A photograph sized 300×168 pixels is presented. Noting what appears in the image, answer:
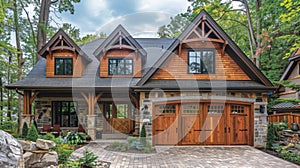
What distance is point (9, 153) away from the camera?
4.61m

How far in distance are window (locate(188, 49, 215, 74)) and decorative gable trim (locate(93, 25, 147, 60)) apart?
312 centimetres

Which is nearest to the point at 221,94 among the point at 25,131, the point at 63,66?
the point at 63,66

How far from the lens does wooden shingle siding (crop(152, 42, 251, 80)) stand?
34.3 ft

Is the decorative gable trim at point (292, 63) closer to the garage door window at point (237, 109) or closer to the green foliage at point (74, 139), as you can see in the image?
the garage door window at point (237, 109)

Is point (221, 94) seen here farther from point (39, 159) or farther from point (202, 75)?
point (39, 159)

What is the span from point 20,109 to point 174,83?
1267 cm

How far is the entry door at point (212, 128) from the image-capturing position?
10297mm

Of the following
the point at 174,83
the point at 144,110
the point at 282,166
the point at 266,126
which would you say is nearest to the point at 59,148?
the point at 144,110

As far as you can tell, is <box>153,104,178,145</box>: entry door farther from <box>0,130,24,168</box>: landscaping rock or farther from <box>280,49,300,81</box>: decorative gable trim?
<box>280,49,300,81</box>: decorative gable trim

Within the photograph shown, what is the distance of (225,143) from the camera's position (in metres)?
10.3

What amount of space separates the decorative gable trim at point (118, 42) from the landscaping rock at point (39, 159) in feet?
23.2

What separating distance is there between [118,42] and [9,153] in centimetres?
882

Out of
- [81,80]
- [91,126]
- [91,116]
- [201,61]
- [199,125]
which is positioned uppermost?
[201,61]

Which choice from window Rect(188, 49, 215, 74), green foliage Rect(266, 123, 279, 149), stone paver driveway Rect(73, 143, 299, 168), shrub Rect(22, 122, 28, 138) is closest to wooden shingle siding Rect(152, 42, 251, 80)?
window Rect(188, 49, 215, 74)
